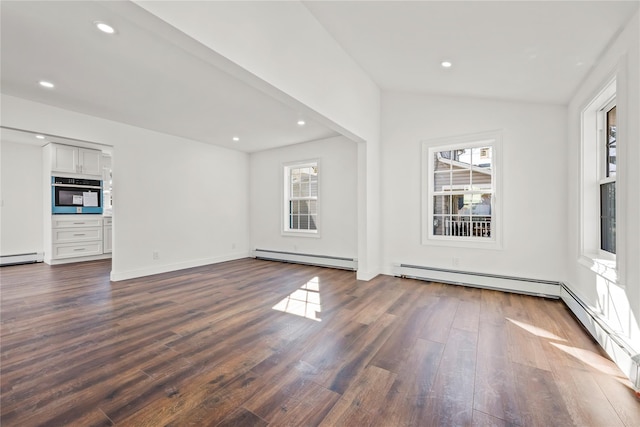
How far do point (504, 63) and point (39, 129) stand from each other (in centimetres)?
582

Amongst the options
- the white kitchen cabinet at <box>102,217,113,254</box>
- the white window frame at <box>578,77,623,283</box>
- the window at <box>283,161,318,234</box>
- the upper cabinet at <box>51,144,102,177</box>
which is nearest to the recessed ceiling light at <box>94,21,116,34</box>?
the window at <box>283,161,318,234</box>

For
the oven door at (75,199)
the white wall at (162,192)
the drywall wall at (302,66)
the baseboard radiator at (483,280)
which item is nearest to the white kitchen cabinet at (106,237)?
the oven door at (75,199)

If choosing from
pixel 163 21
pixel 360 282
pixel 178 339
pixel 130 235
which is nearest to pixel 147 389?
pixel 178 339

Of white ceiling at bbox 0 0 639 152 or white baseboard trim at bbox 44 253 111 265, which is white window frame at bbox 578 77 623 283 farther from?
white baseboard trim at bbox 44 253 111 265

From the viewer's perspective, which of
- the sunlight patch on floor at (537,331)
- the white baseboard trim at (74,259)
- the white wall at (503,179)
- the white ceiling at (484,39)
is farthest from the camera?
the white baseboard trim at (74,259)

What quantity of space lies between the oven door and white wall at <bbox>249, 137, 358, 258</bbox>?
3.78 meters

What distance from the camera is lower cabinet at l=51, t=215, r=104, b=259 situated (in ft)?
18.8

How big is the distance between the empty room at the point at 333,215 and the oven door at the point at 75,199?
48mm

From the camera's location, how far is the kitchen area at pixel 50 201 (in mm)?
5613

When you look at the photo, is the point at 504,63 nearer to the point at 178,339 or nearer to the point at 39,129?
the point at 178,339

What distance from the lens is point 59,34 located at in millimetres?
2223

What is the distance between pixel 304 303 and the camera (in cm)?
329

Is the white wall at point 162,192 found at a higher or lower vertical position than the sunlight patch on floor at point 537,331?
higher

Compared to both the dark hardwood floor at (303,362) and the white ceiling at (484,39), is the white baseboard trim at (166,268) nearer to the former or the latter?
the dark hardwood floor at (303,362)
